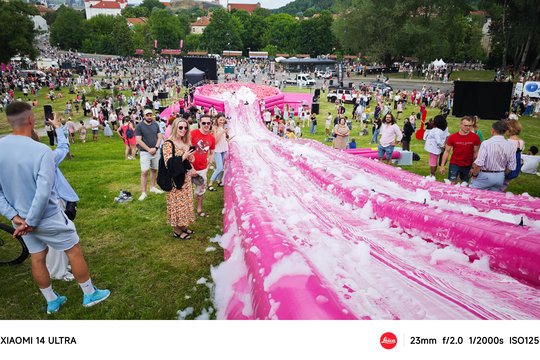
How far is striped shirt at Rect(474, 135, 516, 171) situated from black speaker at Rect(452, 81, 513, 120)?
10.9m

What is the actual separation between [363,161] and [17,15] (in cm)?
4633

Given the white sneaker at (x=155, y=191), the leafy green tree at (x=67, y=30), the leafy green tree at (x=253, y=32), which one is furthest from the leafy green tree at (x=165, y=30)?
the white sneaker at (x=155, y=191)

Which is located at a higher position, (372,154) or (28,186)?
(28,186)

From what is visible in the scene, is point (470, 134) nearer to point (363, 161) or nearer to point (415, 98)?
point (363, 161)

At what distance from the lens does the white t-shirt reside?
8.59 metres

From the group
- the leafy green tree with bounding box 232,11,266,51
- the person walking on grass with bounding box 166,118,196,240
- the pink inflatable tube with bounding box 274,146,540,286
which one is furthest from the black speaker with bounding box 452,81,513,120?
the leafy green tree with bounding box 232,11,266,51

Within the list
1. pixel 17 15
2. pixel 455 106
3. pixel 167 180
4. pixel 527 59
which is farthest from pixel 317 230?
pixel 527 59

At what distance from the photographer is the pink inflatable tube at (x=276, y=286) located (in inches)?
79.9

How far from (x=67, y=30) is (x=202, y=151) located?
9325cm

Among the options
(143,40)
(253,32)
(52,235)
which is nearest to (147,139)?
(52,235)

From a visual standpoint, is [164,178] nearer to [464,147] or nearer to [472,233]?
[472,233]

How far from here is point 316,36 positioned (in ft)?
258

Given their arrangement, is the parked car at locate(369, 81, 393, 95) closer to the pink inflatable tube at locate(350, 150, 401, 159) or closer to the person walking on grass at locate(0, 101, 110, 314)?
the pink inflatable tube at locate(350, 150, 401, 159)

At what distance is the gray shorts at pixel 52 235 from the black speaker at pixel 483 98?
1546 cm
